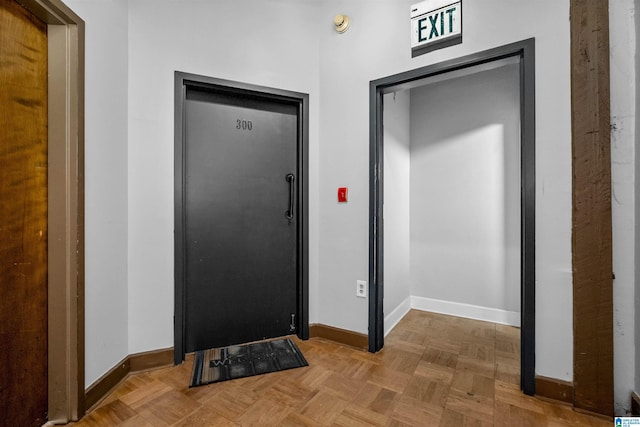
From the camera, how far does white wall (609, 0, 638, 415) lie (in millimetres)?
1391

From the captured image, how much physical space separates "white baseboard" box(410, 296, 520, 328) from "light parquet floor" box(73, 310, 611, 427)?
60 centimetres

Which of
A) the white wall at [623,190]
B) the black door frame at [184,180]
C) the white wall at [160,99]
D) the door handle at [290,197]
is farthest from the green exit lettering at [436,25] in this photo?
the door handle at [290,197]

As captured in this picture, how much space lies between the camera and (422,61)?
1.93m

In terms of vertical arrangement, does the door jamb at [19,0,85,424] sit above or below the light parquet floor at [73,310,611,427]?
above

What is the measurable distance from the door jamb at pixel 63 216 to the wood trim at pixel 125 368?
105 mm

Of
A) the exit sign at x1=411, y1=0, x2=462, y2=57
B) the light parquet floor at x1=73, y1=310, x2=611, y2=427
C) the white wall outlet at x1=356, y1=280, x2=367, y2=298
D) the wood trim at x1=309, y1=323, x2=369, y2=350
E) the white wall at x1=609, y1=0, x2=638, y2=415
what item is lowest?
the light parquet floor at x1=73, y1=310, x2=611, y2=427

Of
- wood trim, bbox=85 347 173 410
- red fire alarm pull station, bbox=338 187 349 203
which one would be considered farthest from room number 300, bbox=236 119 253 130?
wood trim, bbox=85 347 173 410

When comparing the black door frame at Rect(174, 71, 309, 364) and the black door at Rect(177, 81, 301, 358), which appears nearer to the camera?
the black door frame at Rect(174, 71, 309, 364)

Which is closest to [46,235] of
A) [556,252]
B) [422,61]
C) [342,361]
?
[342,361]

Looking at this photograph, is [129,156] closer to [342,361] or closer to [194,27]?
[194,27]

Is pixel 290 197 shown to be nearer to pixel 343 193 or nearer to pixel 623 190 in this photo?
pixel 343 193

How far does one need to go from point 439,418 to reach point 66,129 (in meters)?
2.23

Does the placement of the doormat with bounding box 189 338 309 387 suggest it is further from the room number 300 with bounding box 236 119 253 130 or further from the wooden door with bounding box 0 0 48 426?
the room number 300 with bounding box 236 119 253 130

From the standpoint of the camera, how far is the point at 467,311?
2.84 metres
